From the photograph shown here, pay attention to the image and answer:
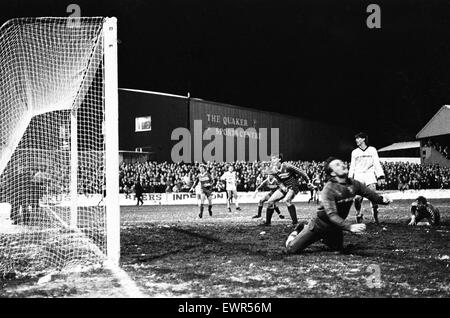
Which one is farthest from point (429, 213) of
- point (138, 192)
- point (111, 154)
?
point (138, 192)

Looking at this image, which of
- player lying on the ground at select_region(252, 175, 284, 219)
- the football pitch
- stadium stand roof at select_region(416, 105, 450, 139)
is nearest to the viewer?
the football pitch

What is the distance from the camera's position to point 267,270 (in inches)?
224

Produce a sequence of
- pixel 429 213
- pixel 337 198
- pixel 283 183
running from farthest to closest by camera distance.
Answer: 1. pixel 283 183
2. pixel 429 213
3. pixel 337 198

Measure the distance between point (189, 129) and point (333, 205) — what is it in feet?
101

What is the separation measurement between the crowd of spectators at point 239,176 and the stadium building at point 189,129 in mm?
7967

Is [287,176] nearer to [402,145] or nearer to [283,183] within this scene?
[283,183]

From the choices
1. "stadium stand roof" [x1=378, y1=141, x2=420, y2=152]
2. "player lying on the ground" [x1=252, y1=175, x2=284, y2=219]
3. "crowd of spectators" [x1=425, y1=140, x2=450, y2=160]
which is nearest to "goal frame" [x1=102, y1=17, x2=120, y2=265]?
"player lying on the ground" [x1=252, y1=175, x2=284, y2=219]

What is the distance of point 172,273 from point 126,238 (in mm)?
3839

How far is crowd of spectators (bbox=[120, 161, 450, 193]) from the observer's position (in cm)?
2562

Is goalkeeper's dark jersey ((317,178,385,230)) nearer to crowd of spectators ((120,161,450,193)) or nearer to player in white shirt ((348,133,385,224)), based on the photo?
player in white shirt ((348,133,385,224))

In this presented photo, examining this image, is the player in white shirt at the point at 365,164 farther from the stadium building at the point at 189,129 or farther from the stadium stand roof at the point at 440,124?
the stadium stand roof at the point at 440,124

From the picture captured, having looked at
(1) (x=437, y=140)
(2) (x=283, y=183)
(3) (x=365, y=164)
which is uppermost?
(1) (x=437, y=140)

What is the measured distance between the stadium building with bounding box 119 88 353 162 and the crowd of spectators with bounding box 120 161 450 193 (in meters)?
7.97

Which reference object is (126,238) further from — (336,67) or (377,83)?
(377,83)
